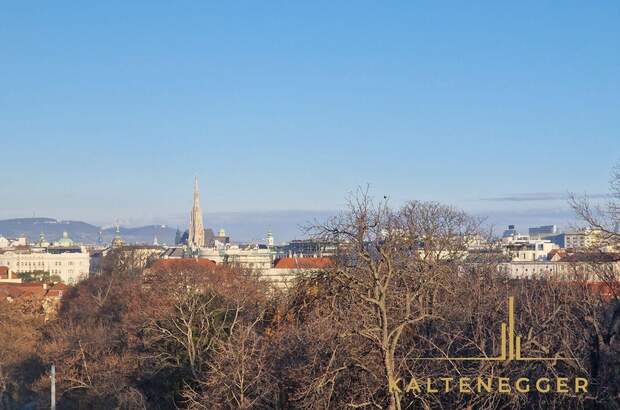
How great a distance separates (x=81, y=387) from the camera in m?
33.7

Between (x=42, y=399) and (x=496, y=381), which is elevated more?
(x=496, y=381)

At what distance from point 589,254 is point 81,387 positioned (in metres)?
16.4

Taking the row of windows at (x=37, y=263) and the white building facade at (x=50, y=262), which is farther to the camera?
the row of windows at (x=37, y=263)

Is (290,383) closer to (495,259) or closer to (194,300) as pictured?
(194,300)

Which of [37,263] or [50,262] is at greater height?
[50,262]

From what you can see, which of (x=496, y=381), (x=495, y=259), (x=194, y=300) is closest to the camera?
(x=496, y=381)

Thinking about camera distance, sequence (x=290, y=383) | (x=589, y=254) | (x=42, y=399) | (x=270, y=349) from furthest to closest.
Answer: (x=42, y=399)
(x=589, y=254)
(x=270, y=349)
(x=290, y=383)

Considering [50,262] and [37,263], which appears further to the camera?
[50,262]

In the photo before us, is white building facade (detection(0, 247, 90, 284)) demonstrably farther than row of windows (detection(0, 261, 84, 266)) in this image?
No

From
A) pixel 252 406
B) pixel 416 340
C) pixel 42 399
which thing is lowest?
pixel 42 399

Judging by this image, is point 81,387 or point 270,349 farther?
point 81,387

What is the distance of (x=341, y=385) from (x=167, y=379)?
1376 centimetres

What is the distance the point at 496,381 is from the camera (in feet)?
50.3

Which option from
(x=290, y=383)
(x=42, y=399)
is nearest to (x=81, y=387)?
(x=42, y=399)
